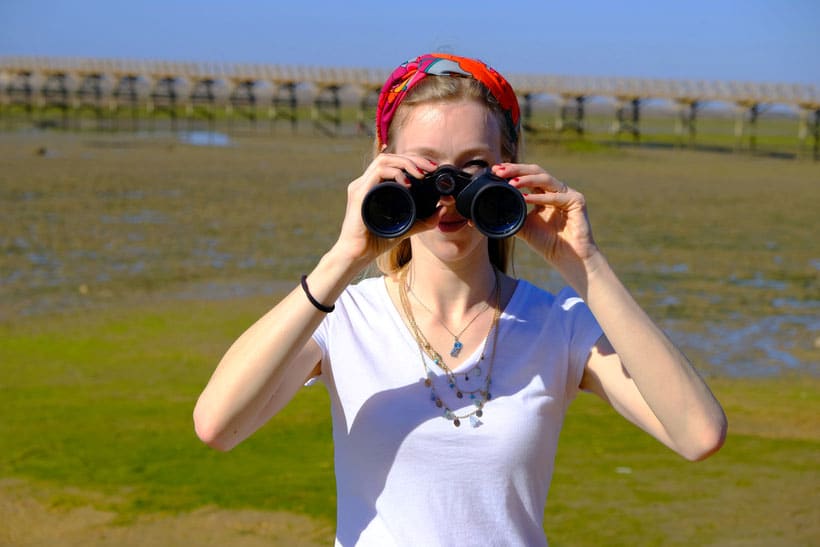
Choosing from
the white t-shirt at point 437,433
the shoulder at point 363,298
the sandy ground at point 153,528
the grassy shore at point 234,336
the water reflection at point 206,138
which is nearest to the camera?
the white t-shirt at point 437,433

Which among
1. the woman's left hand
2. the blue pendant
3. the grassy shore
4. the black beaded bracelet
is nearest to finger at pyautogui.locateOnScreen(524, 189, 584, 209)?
the woman's left hand

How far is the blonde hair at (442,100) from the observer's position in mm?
2344

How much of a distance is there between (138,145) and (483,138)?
4109 cm

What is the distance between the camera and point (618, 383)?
8.02 feet

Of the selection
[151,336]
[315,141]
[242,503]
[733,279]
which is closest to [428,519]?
[242,503]

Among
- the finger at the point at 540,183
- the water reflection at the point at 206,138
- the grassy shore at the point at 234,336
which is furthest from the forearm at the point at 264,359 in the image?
the water reflection at the point at 206,138

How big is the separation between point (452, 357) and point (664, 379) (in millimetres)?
481

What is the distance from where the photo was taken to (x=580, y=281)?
2.39 m

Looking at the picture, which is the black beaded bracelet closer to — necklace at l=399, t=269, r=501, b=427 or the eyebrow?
necklace at l=399, t=269, r=501, b=427

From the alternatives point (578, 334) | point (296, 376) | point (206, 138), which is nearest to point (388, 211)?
point (296, 376)

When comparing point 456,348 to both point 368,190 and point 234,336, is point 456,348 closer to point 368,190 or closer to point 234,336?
point 368,190

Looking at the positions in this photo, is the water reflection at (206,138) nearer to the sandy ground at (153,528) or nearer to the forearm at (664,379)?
the sandy ground at (153,528)

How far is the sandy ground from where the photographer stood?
548cm

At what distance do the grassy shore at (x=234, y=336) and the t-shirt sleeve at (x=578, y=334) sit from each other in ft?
5.30
